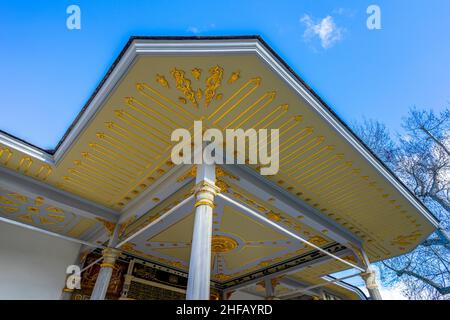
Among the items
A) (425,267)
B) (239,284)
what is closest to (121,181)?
(239,284)

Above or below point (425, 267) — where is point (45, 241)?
below

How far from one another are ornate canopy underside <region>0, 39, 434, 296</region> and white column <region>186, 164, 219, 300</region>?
602 mm

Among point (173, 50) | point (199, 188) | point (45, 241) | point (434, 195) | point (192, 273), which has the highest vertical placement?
point (434, 195)

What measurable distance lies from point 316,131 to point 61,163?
14.2 ft

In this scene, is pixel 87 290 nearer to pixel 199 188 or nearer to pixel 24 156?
pixel 24 156

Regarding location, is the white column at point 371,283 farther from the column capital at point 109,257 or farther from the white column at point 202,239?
the column capital at point 109,257

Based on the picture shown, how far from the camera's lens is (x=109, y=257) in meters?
5.70

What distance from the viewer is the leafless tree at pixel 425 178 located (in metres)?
10.3

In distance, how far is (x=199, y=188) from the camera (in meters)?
3.92

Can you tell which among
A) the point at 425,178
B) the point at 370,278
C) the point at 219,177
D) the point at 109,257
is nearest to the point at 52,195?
the point at 109,257

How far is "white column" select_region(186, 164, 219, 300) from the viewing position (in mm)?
3148

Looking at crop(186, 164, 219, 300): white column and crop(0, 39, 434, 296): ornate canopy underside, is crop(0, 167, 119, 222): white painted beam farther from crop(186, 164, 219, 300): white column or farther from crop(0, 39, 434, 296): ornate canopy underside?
crop(186, 164, 219, 300): white column

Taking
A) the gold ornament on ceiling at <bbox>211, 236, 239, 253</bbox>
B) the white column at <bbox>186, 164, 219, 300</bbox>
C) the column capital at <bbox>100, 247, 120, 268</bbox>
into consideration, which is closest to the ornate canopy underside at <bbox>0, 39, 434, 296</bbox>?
the gold ornament on ceiling at <bbox>211, 236, 239, 253</bbox>

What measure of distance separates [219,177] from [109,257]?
9.93ft
